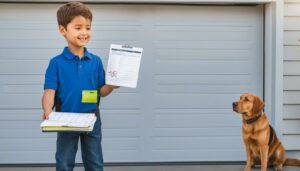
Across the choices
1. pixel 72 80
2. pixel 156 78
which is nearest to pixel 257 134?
pixel 156 78

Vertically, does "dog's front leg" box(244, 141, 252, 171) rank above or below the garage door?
below

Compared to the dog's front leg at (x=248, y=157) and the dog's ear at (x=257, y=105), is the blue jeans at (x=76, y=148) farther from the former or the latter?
the dog's front leg at (x=248, y=157)

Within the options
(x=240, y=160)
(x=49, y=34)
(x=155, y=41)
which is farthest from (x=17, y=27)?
(x=240, y=160)

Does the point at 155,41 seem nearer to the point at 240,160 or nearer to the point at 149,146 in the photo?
the point at 149,146

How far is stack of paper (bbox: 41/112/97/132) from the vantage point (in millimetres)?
3383

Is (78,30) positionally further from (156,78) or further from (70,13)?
(156,78)

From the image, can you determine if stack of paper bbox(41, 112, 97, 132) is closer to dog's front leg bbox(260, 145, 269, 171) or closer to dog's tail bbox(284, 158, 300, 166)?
dog's front leg bbox(260, 145, 269, 171)

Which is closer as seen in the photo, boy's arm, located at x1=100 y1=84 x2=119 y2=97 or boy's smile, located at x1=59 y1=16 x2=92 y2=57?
boy's smile, located at x1=59 y1=16 x2=92 y2=57

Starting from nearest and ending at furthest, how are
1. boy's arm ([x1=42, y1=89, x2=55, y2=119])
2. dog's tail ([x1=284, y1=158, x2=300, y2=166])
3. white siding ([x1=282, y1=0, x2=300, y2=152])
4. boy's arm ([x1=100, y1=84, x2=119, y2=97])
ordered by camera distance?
boy's arm ([x1=42, y1=89, x2=55, y2=119]) < boy's arm ([x1=100, y1=84, x2=119, y2=97]) < dog's tail ([x1=284, y1=158, x2=300, y2=166]) < white siding ([x1=282, y1=0, x2=300, y2=152])

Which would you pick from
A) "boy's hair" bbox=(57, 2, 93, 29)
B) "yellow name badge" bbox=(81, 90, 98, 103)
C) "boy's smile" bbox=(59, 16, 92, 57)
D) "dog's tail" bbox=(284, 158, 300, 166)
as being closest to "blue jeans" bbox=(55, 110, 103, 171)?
"yellow name badge" bbox=(81, 90, 98, 103)

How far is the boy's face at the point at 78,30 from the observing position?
11.9 ft

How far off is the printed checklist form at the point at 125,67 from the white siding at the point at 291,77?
327 cm

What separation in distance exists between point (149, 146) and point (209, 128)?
0.77 meters

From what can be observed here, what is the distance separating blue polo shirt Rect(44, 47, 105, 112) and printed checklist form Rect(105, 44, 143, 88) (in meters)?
0.16
